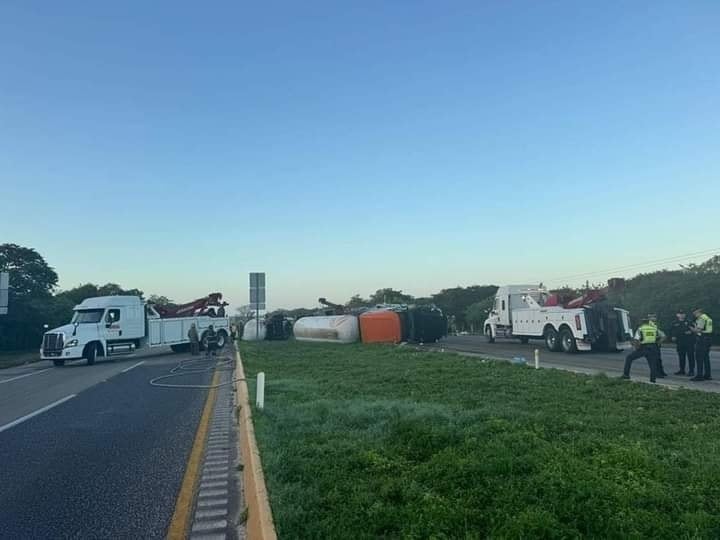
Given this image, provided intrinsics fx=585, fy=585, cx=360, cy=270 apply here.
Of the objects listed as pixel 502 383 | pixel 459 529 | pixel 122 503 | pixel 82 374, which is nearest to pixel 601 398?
pixel 502 383

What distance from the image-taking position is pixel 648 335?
1352cm

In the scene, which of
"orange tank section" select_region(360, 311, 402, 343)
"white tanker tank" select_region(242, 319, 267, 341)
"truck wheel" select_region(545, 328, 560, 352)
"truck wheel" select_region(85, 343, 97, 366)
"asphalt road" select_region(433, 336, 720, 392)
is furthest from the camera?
"white tanker tank" select_region(242, 319, 267, 341)

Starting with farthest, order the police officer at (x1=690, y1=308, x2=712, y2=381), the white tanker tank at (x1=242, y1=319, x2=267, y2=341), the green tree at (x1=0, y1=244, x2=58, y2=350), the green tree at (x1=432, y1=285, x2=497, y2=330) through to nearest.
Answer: the green tree at (x1=432, y1=285, x2=497, y2=330) < the green tree at (x1=0, y1=244, x2=58, y2=350) < the white tanker tank at (x1=242, y1=319, x2=267, y2=341) < the police officer at (x1=690, y1=308, x2=712, y2=381)

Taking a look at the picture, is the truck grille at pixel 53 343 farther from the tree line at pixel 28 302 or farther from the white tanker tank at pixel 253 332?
the tree line at pixel 28 302

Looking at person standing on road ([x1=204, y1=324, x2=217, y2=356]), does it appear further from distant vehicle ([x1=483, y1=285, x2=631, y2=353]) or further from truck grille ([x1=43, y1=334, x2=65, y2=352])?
distant vehicle ([x1=483, y1=285, x2=631, y2=353])

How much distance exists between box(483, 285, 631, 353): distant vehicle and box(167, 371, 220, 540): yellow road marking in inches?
652

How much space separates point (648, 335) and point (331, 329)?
2171 cm

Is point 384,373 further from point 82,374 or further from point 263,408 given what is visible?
point 82,374

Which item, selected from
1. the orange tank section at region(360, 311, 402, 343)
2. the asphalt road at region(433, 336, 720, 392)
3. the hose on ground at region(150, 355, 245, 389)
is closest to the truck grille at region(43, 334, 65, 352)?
the hose on ground at region(150, 355, 245, 389)

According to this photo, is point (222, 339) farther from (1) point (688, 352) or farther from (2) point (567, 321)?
(1) point (688, 352)

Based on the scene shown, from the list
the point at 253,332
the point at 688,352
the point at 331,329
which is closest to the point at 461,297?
the point at 253,332

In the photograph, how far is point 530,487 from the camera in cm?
504

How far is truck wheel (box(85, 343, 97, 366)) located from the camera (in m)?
25.5

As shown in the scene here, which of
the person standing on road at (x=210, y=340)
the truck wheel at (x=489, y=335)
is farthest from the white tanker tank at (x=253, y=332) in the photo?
the truck wheel at (x=489, y=335)
